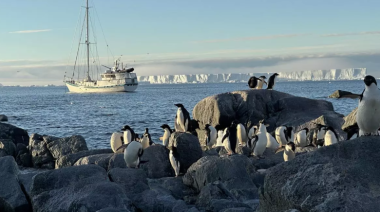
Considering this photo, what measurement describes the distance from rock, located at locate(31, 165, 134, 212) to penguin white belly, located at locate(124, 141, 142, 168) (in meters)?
3.35

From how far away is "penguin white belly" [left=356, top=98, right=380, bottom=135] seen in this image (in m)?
8.03

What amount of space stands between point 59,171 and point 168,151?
16.7 ft

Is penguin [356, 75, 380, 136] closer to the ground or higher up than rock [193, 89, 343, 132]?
higher up

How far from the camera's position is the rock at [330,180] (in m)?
6.09

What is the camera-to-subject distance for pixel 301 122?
21750mm

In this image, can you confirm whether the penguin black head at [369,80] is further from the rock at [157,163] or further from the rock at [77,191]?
the rock at [157,163]

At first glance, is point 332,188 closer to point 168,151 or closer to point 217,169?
point 217,169

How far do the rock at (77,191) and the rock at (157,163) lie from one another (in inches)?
154

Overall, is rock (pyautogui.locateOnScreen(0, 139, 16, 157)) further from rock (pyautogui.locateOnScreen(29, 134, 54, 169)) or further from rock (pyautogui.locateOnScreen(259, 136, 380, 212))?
rock (pyautogui.locateOnScreen(259, 136, 380, 212))

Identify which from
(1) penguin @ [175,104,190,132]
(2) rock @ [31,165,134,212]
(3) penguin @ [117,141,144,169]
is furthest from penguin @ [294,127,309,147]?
(2) rock @ [31,165,134,212]

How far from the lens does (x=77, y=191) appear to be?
29.4 ft

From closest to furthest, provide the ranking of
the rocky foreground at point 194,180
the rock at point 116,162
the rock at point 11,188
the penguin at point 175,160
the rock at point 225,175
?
the rocky foreground at point 194,180
the rock at point 11,188
the rock at point 225,175
the rock at point 116,162
the penguin at point 175,160

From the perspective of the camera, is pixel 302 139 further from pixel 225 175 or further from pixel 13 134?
pixel 13 134

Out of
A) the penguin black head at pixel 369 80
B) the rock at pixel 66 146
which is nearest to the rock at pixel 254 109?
the rock at pixel 66 146
